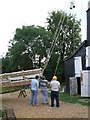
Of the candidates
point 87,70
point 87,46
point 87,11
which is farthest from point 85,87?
point 87,11

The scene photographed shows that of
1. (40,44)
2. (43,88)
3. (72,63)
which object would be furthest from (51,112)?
(40,44)

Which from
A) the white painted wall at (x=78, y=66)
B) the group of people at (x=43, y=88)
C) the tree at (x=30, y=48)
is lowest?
the group of people at (x=43, y=88)

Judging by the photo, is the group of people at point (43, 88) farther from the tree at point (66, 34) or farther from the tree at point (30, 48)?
the tree at point (30, 48)

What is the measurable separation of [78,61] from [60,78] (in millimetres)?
35361

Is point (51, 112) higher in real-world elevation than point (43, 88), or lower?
lower

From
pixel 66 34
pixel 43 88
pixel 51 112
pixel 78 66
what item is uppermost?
pixel 66 34

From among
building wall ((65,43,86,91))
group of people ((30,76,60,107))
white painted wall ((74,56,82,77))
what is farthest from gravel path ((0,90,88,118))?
building wall ((65,43,86,91))

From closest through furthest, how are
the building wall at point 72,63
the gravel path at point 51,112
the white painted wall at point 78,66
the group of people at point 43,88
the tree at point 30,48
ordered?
the gravel path at point 51,112
the group of people at point 43,88
the white painted wall at point 78,66
the building wall at point 72,63
the tree at point 30,48

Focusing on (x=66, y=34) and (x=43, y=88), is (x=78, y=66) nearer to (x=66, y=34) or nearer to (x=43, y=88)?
(x=43, y=88)

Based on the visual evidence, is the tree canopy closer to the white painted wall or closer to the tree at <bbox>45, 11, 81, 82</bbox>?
the tree at <bbox>45, 11, 81, 82</bbox>

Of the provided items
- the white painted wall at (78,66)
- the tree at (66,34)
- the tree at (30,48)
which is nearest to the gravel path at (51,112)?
the white painted wall at (78,66)

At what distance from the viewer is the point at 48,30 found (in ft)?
256

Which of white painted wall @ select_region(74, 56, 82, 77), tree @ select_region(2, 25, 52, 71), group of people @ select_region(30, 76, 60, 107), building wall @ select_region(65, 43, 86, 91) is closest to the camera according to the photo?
group of people @ select_region(30, 76, 60, 107)

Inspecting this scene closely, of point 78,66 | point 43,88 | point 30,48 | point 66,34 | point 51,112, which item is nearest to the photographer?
point 51,112
